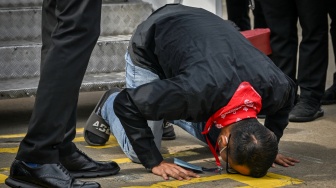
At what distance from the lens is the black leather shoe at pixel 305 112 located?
19.3 ft

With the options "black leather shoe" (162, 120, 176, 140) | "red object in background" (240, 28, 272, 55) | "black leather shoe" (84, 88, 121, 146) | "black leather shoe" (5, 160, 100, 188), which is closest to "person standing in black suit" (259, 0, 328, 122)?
"red object in background" (240, 28, 272, 55)

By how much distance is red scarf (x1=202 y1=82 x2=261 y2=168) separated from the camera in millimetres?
4180

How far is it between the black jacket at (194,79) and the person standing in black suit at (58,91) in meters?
0.52

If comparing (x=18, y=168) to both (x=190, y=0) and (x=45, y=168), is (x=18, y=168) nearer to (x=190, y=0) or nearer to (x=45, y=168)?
(x=45, y=168)

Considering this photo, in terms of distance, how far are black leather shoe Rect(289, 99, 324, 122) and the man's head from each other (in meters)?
1.68

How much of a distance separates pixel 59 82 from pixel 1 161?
119 cm

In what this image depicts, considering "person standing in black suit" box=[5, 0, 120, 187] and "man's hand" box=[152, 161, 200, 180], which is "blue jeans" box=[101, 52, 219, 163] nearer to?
"man's hand" box=[152, 161, 200, 180]

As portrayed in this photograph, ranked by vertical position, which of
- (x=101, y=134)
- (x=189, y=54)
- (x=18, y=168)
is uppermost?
(x=189, y=54)

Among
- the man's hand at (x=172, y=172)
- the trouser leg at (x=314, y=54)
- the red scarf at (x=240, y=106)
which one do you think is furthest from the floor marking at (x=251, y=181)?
the trouser leg at (x=314, y=54)

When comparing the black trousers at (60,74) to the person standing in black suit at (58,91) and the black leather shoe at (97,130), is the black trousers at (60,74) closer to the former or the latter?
the person standing in black suit at (58,91)

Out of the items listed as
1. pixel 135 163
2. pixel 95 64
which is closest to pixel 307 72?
pixel 95 64

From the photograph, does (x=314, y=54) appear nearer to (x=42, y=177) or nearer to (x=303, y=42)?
(x=303, y=42)

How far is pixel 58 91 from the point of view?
3689 millimetres

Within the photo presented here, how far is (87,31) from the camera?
3688 millimetres
